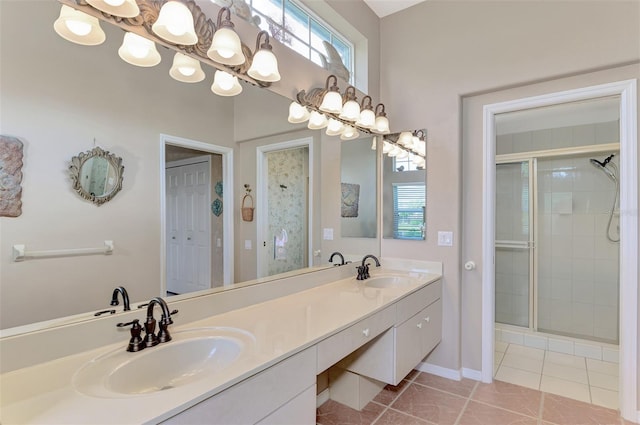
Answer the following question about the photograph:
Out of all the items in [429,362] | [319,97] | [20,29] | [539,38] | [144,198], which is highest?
[539,38]

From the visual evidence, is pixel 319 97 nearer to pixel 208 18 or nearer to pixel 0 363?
pixel 208 18

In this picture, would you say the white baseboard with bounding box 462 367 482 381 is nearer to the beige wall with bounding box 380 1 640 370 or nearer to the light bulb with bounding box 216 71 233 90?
the beige wall with bounding box 380 1 640 370

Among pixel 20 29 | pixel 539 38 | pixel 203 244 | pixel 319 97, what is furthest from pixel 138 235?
pixel 539 38

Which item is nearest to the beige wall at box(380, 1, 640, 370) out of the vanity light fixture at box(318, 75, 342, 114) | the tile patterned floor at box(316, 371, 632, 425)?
the tile patterned floor at box(316, 371, 632, 425)

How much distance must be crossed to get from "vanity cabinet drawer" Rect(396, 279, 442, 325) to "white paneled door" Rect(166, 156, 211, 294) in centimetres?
115

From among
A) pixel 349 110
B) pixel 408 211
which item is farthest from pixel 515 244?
pixel 349 110

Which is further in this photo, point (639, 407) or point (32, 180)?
point (639, 407)

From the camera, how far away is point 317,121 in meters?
2.22

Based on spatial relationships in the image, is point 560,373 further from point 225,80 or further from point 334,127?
point 225,80

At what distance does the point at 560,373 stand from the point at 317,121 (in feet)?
9.23

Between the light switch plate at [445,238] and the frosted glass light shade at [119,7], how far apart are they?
233 cm

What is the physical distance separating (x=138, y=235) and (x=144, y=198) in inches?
5.9

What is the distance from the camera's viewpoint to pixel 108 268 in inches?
46.9

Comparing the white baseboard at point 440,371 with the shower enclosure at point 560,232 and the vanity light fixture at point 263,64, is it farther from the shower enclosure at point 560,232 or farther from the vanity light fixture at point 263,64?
the vanity light fixture at point 263,64
